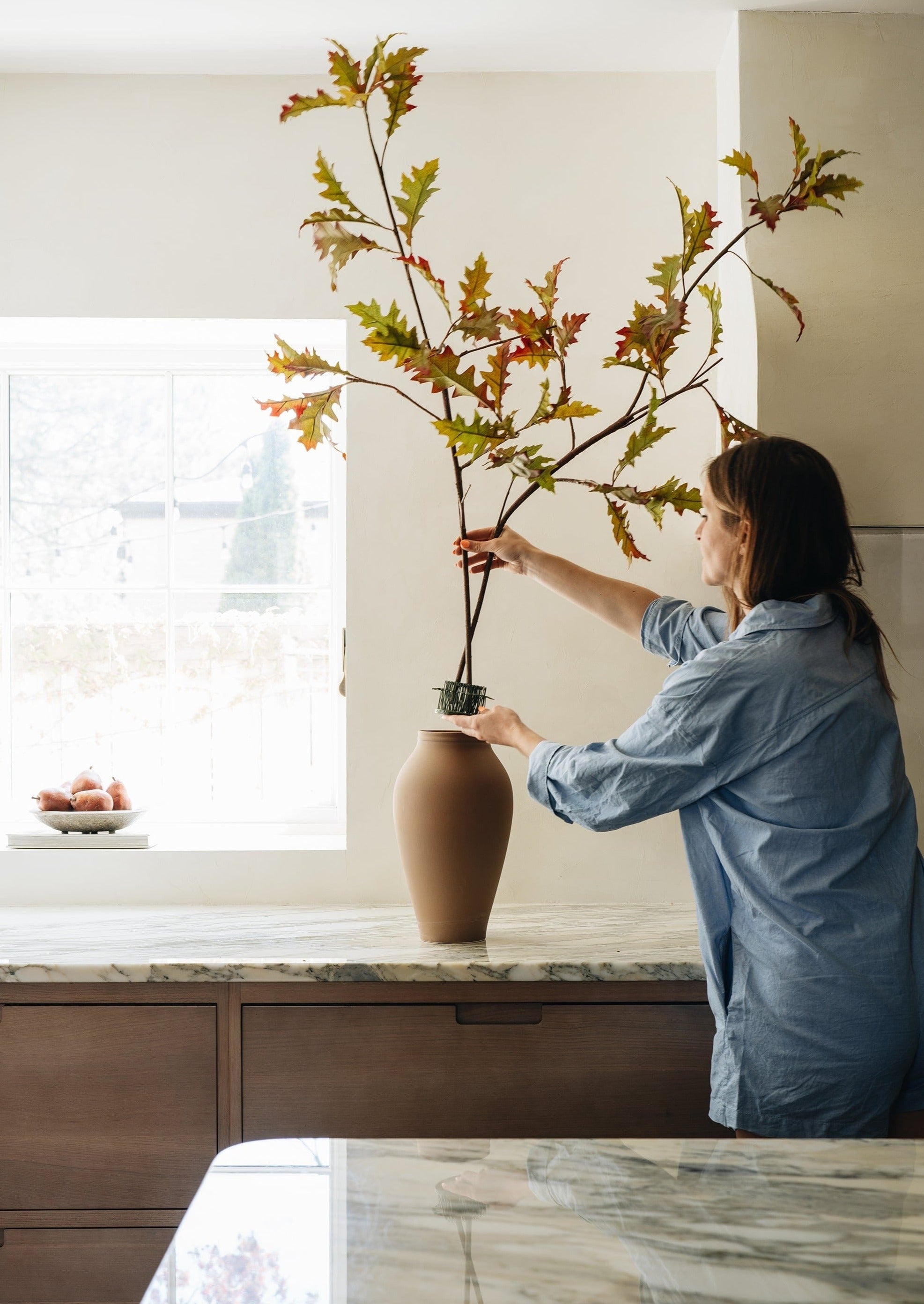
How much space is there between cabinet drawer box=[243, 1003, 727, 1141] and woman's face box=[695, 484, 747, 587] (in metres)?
0.68

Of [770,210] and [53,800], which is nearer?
[770,210]

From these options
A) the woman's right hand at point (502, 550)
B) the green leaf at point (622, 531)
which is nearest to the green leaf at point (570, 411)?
the green leaf at point (622, 531)

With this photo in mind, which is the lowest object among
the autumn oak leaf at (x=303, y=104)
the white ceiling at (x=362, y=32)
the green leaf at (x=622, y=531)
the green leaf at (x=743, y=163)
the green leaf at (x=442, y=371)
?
the green leaf at (x=622, y=531)

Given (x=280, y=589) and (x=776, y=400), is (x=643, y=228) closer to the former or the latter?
(x=776, y=400)

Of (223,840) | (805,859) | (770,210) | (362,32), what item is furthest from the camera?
(223,840)

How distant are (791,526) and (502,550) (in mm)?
617

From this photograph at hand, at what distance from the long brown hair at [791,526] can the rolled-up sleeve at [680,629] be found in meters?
0.32

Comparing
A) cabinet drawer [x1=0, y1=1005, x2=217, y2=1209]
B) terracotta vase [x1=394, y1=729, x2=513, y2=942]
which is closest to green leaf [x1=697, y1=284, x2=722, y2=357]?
terracotta vase [x1=394, y1=729, x2=513, y2=942]

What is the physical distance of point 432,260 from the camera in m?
2.21

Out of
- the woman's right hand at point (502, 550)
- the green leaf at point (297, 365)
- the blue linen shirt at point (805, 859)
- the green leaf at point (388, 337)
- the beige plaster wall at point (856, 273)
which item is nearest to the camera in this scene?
the blue linen shirt at point (805, 859)

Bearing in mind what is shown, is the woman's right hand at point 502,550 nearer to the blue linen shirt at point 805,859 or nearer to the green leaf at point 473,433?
the green leaf at point 473,433

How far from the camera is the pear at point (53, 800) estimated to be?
2213 mm

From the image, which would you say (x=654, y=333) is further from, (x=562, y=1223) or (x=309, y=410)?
(x=562, y=1223)

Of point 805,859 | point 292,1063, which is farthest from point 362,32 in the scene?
point 292,1063
